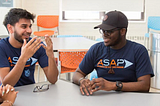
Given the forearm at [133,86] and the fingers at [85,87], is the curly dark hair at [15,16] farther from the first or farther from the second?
the forearm at [133,86]

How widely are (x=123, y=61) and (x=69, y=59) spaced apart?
43.3 inches

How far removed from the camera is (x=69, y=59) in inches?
103

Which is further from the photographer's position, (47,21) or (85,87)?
(47,21)

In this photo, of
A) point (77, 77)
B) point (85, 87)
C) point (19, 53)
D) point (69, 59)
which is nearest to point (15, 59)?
point (19, 53)

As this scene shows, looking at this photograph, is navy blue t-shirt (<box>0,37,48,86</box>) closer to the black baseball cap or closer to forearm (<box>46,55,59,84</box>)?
forearm (<box>46,55,59,84</box>)

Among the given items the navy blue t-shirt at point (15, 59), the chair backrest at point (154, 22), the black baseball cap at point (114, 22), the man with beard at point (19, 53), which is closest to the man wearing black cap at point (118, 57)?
the black baseball cap at point (114, 22)

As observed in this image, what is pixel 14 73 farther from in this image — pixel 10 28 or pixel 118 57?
pixel 118 57

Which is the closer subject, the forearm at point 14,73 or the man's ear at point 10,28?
the forearm at point 14,73

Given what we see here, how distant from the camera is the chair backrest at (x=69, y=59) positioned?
2576 millimetres

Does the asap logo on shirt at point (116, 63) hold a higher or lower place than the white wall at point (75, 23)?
lower

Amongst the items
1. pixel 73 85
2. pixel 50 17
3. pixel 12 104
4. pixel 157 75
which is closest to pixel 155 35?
pixel 157 75

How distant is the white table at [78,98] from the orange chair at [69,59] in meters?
1.20

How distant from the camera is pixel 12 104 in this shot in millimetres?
1137

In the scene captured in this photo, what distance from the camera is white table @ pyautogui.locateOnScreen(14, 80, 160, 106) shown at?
1.15 m
